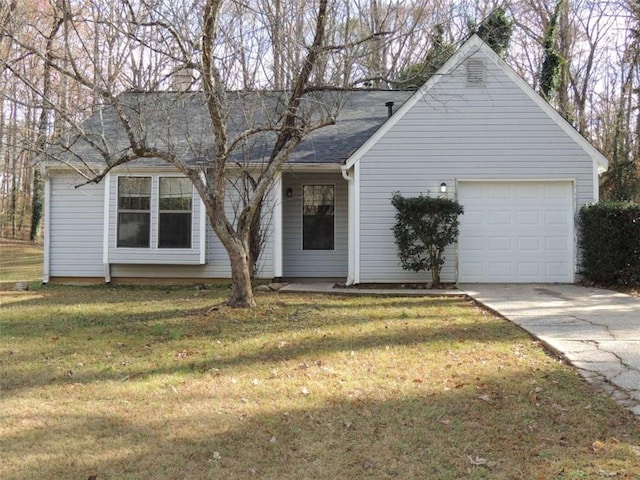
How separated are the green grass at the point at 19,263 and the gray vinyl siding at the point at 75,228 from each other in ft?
4.54

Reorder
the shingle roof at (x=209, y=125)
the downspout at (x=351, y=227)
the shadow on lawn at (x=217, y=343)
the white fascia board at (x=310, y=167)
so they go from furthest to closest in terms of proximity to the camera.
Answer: the white fascia board at (x=310, y=167) < the downspout at (x=351, y=227) < the shingle roof at (x=209, y=125) < the shadow on lawn at (x=217, y=343)

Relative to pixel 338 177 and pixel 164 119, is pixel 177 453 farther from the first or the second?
pixel 338 177

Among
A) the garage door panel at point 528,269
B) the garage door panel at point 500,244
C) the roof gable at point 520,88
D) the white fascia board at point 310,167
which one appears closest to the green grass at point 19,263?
the white fascia board at point 310,167

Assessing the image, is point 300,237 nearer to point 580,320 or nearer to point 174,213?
point 174,213

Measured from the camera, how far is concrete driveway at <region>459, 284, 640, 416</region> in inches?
180

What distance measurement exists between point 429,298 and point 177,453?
686 cm

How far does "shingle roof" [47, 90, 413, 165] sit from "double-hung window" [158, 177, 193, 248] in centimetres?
57

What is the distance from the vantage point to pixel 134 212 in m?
11.8

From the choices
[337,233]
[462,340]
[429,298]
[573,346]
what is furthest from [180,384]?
[337,233]

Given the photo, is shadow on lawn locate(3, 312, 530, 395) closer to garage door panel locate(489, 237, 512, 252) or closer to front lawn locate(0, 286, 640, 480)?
front lawn locate(0, 286, 640, 480)

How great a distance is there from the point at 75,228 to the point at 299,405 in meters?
9.83

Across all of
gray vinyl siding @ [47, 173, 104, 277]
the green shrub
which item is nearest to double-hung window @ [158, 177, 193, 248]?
gray vinyl siding @ [47, 173, 104, 277]

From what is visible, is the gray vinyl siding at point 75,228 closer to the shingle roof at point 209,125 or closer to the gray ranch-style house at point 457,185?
the gray ranch-style house at point 457,185

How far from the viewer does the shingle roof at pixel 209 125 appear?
728 cm
